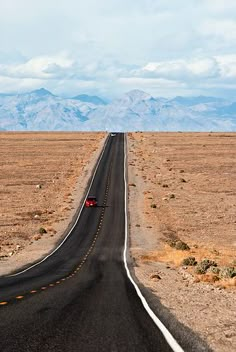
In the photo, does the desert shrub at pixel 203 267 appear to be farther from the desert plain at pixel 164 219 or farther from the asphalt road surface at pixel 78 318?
the asphalt road surface at pixel 78 318

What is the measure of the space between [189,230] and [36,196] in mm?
32998

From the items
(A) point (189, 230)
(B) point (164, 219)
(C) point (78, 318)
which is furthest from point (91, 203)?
(C) point (78, 318)

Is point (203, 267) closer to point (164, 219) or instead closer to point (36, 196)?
point (164, 219)

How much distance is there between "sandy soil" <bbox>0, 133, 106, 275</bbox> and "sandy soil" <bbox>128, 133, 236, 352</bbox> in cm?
1006

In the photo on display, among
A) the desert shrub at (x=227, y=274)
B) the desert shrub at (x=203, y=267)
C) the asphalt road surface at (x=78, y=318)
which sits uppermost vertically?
the asphalt road surface at (x=78, y=318)

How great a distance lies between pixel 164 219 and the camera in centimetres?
6347

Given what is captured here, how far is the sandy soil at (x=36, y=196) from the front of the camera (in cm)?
4828

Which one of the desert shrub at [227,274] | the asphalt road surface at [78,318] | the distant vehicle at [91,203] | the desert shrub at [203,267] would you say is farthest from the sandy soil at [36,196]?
the desert shrub at [227,274]

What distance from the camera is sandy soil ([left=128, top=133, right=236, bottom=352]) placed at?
15.6m

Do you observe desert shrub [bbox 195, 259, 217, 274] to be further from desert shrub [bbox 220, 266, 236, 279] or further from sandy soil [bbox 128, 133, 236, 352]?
desert shrub [bbox 220, 266, 236, 279]

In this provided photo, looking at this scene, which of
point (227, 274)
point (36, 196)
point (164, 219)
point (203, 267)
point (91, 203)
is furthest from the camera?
point (36, 196)

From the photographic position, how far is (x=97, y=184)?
94000 mm

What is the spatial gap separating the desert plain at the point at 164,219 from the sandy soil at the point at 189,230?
50 millimetres

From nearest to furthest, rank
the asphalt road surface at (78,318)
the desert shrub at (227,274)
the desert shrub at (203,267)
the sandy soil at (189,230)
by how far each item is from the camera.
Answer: the asphalt road surface at (78,318) → the sandy soil at (189,230) → the desert shrub at (227,274) → the desert shrub at (203,267)
